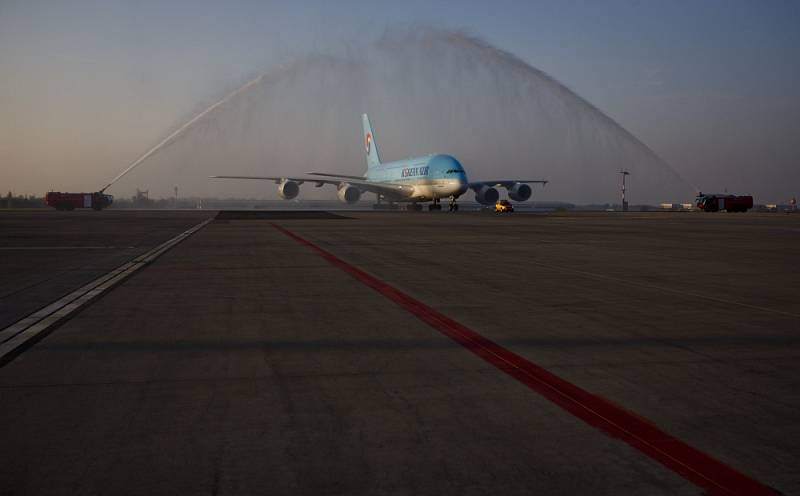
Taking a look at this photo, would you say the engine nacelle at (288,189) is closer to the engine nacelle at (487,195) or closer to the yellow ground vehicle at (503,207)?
the engine nacelle at (487,195)

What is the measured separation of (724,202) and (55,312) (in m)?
74.6

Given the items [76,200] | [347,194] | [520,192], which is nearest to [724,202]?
[520,192]

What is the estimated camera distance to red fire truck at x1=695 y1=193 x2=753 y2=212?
7206cm

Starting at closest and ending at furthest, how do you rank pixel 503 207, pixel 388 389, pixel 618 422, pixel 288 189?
1. pixel 618 422
2. pixel 388 389
3. pixel 288 189
4. pixel 503 207

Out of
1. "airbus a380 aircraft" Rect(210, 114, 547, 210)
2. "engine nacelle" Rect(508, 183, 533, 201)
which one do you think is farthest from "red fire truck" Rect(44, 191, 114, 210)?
"engine nacelle" Rect(508, 183, 533, 201)

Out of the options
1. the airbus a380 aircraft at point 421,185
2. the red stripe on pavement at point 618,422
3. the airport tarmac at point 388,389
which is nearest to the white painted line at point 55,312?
the airport tarmac at point 388,389

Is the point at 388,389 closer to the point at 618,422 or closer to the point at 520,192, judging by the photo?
the point at 618,422

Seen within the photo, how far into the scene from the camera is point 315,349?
7070 millimetres

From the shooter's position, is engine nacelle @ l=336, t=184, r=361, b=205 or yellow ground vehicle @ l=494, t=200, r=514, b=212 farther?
yellow ground vehicle @ l=494, t=200, r=514, b=212

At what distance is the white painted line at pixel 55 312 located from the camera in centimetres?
746

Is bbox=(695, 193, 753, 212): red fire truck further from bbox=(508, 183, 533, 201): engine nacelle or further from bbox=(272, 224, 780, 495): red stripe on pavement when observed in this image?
bbox=(272, 224, 780, 495): red stripe on pavement

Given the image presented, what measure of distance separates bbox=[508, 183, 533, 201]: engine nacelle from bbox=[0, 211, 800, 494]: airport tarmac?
174 feet

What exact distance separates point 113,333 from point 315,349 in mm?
2469

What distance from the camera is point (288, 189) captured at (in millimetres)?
60938
